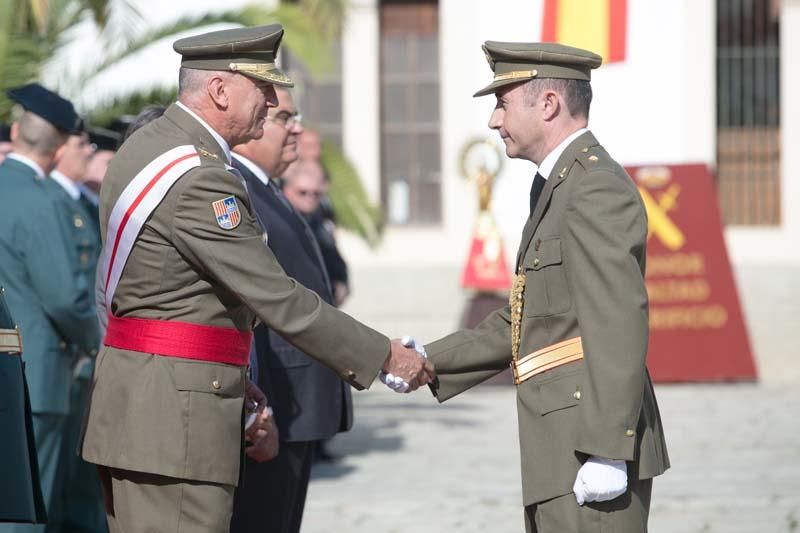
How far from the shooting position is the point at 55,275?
5699mm

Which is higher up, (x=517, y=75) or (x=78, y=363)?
(x=517, y=75)

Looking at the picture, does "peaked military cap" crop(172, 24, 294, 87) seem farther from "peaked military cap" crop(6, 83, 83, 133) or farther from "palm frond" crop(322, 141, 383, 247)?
"palm frond" crop(322, 141, 383, 247)

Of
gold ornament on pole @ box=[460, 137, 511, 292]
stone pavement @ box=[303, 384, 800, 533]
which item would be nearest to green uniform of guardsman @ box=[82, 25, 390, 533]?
stone pavement @ box=[303, 384, 800, 533]

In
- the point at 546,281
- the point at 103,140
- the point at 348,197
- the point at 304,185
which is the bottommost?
the point at 348,197

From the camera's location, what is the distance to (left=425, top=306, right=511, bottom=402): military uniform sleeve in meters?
4.30

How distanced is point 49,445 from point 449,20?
1507 cm

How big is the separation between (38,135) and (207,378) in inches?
95.9

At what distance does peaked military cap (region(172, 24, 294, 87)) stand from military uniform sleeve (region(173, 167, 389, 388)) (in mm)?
344

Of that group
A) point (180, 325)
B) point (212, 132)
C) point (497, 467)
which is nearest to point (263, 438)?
point (180, 325)

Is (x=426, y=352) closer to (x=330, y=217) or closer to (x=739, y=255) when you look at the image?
(x=330, y=217)

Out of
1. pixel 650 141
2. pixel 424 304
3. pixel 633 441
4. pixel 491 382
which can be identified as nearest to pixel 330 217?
pixel 491 382

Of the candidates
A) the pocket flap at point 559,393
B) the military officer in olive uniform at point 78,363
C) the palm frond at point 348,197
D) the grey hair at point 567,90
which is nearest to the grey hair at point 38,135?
the military officer in olive uniform at point 78,363

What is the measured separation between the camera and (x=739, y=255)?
773 inches

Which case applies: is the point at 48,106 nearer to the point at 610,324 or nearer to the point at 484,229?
the point at 610,324
